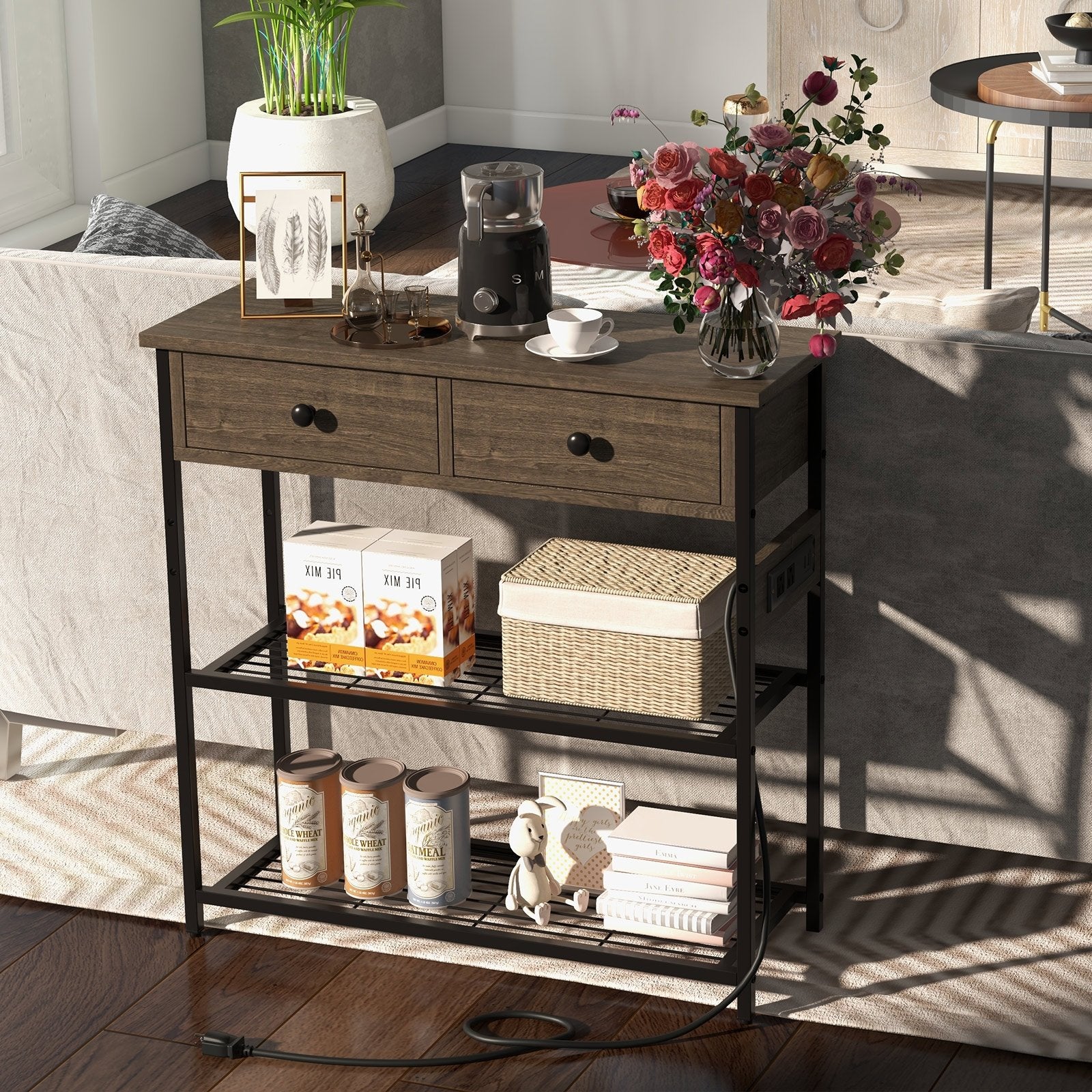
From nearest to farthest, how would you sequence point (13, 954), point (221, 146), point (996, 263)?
1. point (13, 954)
2. point (996, 263)
3. point (221, 146)

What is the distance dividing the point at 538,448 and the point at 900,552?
0.55 m

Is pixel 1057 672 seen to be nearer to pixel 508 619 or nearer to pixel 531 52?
pixel 508 619

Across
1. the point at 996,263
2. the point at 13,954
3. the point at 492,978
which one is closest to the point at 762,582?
the point at 492,978

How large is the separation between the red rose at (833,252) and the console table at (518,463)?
0.15m

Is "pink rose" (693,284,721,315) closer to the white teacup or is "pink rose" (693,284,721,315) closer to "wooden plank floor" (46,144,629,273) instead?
the white teacup

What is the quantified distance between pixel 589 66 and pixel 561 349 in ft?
16.8

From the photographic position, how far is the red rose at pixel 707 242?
2037mm

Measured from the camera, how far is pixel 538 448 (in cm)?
219

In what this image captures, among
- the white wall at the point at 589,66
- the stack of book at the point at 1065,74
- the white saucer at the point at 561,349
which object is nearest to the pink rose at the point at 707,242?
the white saucer at the point at 561,349

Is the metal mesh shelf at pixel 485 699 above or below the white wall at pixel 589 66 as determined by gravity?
below

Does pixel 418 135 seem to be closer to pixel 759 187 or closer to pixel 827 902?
pixel 827 902

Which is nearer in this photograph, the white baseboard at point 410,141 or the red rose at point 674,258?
the red rose at point 674,258

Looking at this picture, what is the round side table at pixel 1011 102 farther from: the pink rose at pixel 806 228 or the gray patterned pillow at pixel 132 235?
the pink rose at pixel 806 228

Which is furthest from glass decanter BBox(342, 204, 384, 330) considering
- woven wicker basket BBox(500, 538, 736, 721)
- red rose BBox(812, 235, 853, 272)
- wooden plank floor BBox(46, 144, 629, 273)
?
wooden plank floor BBox(46, 144, 629, 273)
